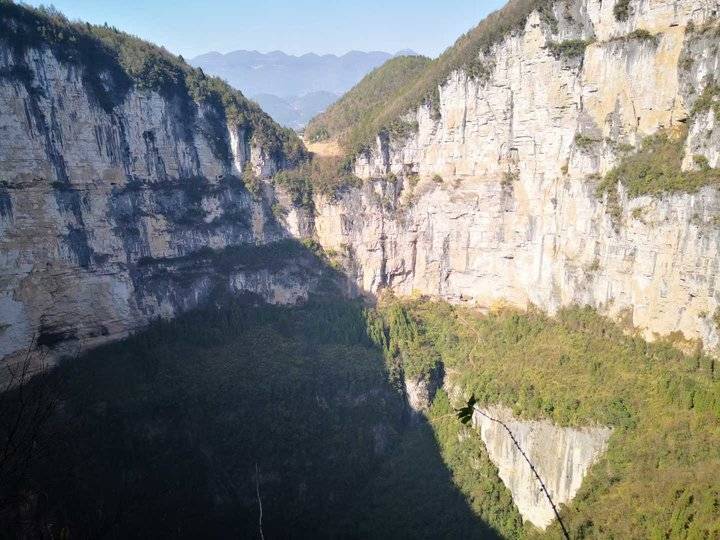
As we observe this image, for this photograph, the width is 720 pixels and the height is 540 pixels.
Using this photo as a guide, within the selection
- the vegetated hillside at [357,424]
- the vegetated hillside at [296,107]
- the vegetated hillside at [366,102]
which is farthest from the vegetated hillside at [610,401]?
the vegetated hillside at [296,107]

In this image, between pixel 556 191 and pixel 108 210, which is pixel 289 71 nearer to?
pixel 108 210

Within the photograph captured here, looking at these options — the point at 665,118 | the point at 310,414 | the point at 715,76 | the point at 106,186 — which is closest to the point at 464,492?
the point at 310,414

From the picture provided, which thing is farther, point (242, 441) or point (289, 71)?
point (289, 71)

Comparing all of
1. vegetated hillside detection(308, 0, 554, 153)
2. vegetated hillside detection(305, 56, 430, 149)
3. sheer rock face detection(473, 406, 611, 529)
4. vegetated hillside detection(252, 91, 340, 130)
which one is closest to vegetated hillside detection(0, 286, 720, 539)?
sheer rock face detection(473, 406, 611, 529)

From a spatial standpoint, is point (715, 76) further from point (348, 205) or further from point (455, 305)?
point (348, 205)

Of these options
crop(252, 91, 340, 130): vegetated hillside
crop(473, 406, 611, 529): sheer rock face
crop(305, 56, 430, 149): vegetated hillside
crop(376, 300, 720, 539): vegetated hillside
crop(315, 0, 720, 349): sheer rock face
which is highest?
crop(252, 91, 340, 130): vegetated hillside

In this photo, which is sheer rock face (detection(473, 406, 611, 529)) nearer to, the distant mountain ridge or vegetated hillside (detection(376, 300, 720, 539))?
vegetated hillside (detection(376, 300, 720, 539))

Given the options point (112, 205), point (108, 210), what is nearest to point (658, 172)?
point (112, 205)
